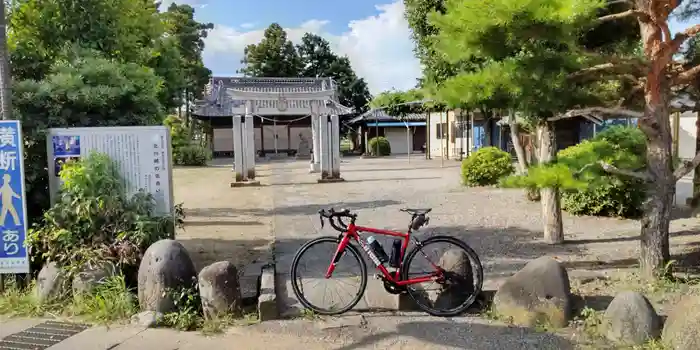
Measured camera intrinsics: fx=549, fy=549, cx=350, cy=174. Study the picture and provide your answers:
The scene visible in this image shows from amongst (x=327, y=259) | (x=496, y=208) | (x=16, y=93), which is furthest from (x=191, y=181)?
(x=327, y=259)

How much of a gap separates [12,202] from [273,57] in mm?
33620

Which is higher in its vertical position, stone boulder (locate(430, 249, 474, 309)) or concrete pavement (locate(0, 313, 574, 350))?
stone boulder (locate(430, 249, 474, 309))

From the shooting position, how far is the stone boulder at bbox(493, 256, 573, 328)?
169 inches

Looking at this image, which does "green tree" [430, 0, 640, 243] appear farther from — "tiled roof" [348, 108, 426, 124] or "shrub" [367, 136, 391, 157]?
"shrub" [367, 136, 391, 157]

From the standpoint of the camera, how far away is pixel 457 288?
460 centimetres

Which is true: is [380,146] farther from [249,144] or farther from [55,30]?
[55,30]

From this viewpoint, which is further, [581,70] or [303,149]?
[303,149]

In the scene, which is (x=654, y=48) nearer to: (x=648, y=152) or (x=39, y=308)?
(x=648, y=152)

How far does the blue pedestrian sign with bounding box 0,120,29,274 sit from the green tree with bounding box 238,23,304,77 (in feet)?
109

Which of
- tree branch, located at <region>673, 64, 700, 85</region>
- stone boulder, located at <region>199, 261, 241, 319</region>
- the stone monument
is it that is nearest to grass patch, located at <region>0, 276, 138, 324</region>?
stone boulder, located at <region>199, 261, 241, 319</region>

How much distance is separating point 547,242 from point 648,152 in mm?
2337

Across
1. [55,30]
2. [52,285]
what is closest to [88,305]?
[52,285]

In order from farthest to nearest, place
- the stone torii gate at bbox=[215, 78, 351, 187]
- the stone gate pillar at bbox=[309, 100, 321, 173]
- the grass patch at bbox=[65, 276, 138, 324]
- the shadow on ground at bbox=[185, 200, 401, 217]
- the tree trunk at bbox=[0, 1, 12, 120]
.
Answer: the stone gate pillar at bbox=[309, 100, 321, 173]
the stone torii gate at bbox=[215, 78, 351, 187]
the shadow on ground at bbox=[185, 200, 401, 217]
the tree trunk at bbox=[0, 1, 12, 120]
the grass patch at bbox=[65, 276, 138, 324]

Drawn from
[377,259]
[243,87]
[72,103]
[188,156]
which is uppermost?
[243,87]
